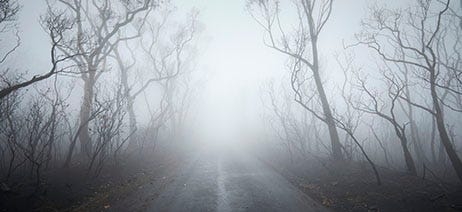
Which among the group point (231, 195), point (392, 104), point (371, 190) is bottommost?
point (231, 195)

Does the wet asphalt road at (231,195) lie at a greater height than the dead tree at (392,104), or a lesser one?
lesser

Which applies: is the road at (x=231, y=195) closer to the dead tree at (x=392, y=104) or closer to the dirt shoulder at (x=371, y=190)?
the dirt shoulder at (x=371, y=190)

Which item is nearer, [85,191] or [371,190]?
[371,190]

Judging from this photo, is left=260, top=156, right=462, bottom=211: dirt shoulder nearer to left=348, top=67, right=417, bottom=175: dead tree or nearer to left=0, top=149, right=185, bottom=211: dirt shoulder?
left=348, top=67, right=417, bottom=175: dead tree

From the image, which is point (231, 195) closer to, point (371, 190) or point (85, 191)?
point (371, 190)

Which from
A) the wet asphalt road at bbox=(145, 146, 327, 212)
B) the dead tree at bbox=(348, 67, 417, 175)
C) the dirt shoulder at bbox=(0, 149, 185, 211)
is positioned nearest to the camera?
the dirt shoulder at bbox=(0, 149, 185, 211)

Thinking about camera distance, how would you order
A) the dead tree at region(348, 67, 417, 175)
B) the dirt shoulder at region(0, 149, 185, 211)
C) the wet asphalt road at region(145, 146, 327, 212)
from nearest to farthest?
the dirt shoulder at region(0, 149, 185, 211) → the wet asphalt road at region(145, 146, 327, 212) → the dead tree at region(348, 67, 417, 175)

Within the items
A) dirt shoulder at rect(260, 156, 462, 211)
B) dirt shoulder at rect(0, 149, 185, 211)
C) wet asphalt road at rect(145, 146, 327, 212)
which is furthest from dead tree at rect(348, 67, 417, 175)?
dirt shoulder at rect(0, 149, 185, 211)

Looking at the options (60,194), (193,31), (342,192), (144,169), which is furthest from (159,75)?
(342,192)

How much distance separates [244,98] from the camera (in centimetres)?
6500

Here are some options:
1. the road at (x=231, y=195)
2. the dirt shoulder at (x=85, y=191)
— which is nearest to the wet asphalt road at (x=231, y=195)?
the road at (x=231, y=195)

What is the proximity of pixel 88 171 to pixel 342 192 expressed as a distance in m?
10.4

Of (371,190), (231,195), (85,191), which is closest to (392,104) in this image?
(371,190)

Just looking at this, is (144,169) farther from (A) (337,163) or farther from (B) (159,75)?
(B) (159,75)
